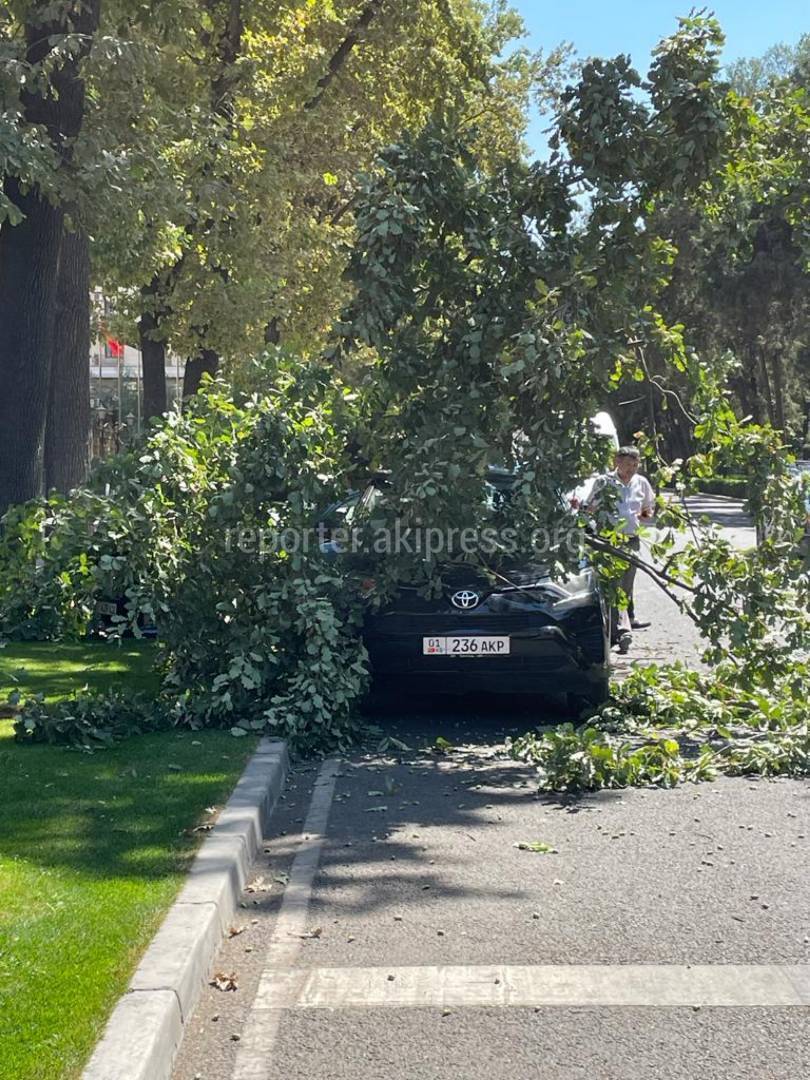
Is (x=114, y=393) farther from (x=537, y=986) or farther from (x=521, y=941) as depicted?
(x=537, y=986)

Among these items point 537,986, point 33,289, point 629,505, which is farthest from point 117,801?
point 33,289

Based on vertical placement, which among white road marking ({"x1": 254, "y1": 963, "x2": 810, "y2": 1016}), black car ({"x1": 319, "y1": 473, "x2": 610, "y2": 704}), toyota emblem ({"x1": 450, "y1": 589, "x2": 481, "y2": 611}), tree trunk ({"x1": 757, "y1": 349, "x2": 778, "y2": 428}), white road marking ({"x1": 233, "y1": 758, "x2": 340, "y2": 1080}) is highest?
tree trunk ({"x1": 757, "y1": 349, "x2": 778, "y2": 428})

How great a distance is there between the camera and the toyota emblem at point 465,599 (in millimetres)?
9281

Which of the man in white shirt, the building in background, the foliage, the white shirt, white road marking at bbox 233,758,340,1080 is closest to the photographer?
white road marking at bbox 233,758,340,1080

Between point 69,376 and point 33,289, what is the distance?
308cm

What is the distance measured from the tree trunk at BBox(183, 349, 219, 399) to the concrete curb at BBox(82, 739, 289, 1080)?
67.3 feet

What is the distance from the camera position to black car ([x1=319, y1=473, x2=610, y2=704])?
9.21 meters

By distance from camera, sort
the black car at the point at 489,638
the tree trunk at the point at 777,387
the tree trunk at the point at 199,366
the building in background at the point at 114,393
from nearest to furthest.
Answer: the black car at the point at 489,638 → the tree trunk at the point at 199,366 → the building in background at the point at 114,393 → the tree trunk at the point at 777,387

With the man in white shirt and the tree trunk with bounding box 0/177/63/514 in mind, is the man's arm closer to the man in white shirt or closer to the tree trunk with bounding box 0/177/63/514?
the man in white shirt

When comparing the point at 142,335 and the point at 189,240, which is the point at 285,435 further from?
the point at 142,335

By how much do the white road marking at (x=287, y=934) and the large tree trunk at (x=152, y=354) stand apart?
59.3 feet

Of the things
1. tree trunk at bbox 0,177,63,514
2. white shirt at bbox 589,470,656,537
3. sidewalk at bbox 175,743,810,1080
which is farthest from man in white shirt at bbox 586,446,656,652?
tree trunk at bbox 0,177,63,514

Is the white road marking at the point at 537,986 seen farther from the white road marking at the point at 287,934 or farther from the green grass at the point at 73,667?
the green grass at the point at 73,667

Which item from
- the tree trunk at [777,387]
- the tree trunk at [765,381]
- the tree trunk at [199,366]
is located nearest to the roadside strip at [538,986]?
the tree trunk at [199,366]
